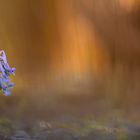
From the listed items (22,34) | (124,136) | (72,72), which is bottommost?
(124,136)

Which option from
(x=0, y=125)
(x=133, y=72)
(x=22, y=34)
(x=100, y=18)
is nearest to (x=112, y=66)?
(x=133, y=72)

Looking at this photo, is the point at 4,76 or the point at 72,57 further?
the point at 72,57

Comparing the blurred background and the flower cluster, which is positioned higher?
the blurred background

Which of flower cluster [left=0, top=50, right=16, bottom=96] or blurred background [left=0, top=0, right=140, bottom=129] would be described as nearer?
flower cluster [left=0, top=50, right=16, bottom=96]

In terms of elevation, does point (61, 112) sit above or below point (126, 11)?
below

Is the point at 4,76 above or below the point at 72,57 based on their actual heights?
below

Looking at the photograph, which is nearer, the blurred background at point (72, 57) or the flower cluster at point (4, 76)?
the flower cluster at point (4, 76)

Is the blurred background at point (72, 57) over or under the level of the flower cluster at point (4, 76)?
over

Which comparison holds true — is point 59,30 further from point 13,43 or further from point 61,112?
point 61,112
